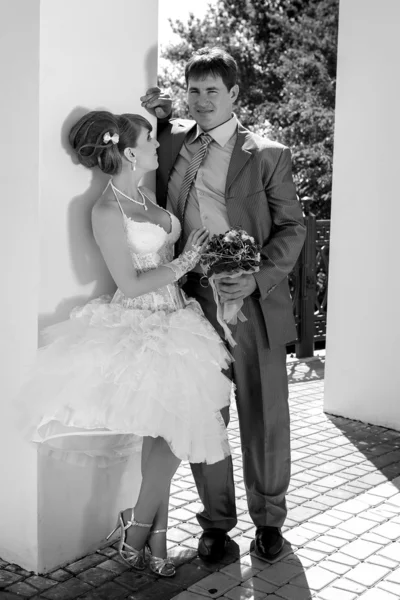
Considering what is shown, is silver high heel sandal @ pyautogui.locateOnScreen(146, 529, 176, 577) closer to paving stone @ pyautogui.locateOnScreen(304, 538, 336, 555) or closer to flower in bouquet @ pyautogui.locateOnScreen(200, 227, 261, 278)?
paving stone @ pyautogui.locateOnScreen(304, 538, 336, 555)

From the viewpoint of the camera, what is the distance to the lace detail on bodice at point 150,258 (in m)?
3.41

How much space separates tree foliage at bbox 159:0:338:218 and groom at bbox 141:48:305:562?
16.7 metres

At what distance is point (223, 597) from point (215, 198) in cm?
187

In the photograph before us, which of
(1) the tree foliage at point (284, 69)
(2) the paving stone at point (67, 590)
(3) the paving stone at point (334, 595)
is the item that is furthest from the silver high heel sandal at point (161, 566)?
(1) the tree foliage at point (284, 69)

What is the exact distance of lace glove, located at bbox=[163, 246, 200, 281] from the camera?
3.40 m

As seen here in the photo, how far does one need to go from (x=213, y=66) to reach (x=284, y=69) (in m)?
19.7

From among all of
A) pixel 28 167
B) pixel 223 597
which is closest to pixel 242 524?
pixel 223 597

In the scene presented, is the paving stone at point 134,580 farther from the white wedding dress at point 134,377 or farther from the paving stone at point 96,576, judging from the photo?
the white wedding dress at point 134,377

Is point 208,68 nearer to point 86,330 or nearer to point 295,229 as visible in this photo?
point 295,229

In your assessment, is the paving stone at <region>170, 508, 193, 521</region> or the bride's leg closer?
the bride's leg

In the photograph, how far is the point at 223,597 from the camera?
10.8 feet

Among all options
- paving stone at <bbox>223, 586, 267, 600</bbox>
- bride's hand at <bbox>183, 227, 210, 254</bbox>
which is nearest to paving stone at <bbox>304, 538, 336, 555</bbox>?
paving stone at <bbox>223, 586, 267, 600</bbox>

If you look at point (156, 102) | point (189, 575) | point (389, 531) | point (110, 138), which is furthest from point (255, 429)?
point (156, 102)

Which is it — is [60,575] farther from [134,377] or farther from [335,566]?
[335,566]
